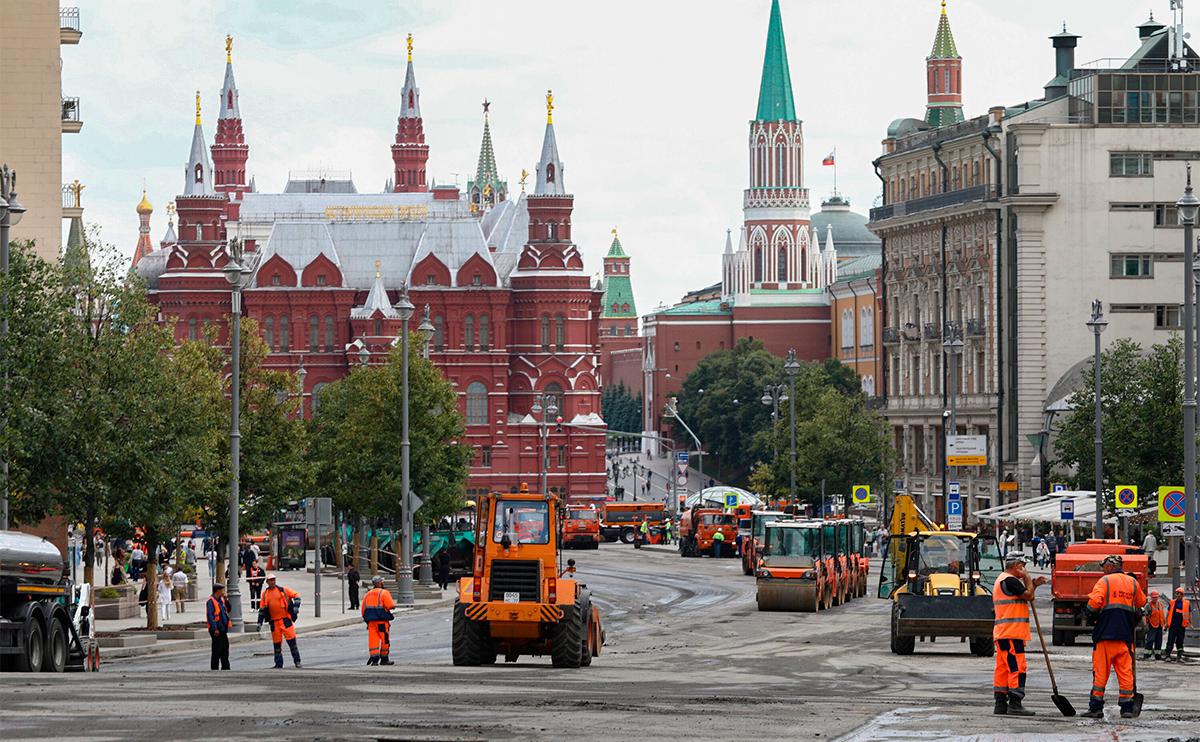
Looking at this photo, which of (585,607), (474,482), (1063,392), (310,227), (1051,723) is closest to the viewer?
(1051,723)

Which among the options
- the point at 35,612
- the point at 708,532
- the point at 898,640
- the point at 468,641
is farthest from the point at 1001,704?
the point at 708,532

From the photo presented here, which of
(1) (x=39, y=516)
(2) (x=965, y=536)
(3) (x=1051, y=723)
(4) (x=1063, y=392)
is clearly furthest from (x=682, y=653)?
(4) (x=1063, y=392)

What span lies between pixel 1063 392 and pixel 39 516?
213ft

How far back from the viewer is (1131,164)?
3984 inches

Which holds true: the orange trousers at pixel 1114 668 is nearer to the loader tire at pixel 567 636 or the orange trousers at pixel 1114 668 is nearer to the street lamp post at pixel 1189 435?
the loader tire at pixel 567 636

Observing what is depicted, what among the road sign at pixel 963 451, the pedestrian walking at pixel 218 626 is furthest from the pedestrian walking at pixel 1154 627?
the road sign at pixel 963 451

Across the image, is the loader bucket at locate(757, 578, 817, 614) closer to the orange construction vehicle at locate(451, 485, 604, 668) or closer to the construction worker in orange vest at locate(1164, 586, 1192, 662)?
the construction worker in orange vest at locate(1164, 586, 1192, 662)

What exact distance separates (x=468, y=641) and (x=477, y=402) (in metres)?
127

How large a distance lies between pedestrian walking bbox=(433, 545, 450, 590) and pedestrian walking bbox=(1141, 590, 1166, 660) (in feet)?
110

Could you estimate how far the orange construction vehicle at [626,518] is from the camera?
390 ft

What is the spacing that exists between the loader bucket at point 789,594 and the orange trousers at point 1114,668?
87.2 feet

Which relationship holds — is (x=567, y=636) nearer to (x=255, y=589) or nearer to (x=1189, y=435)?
(x=1189, y=435)

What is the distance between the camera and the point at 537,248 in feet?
525

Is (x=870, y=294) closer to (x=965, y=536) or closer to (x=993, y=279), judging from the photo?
(x=993, y=279)
